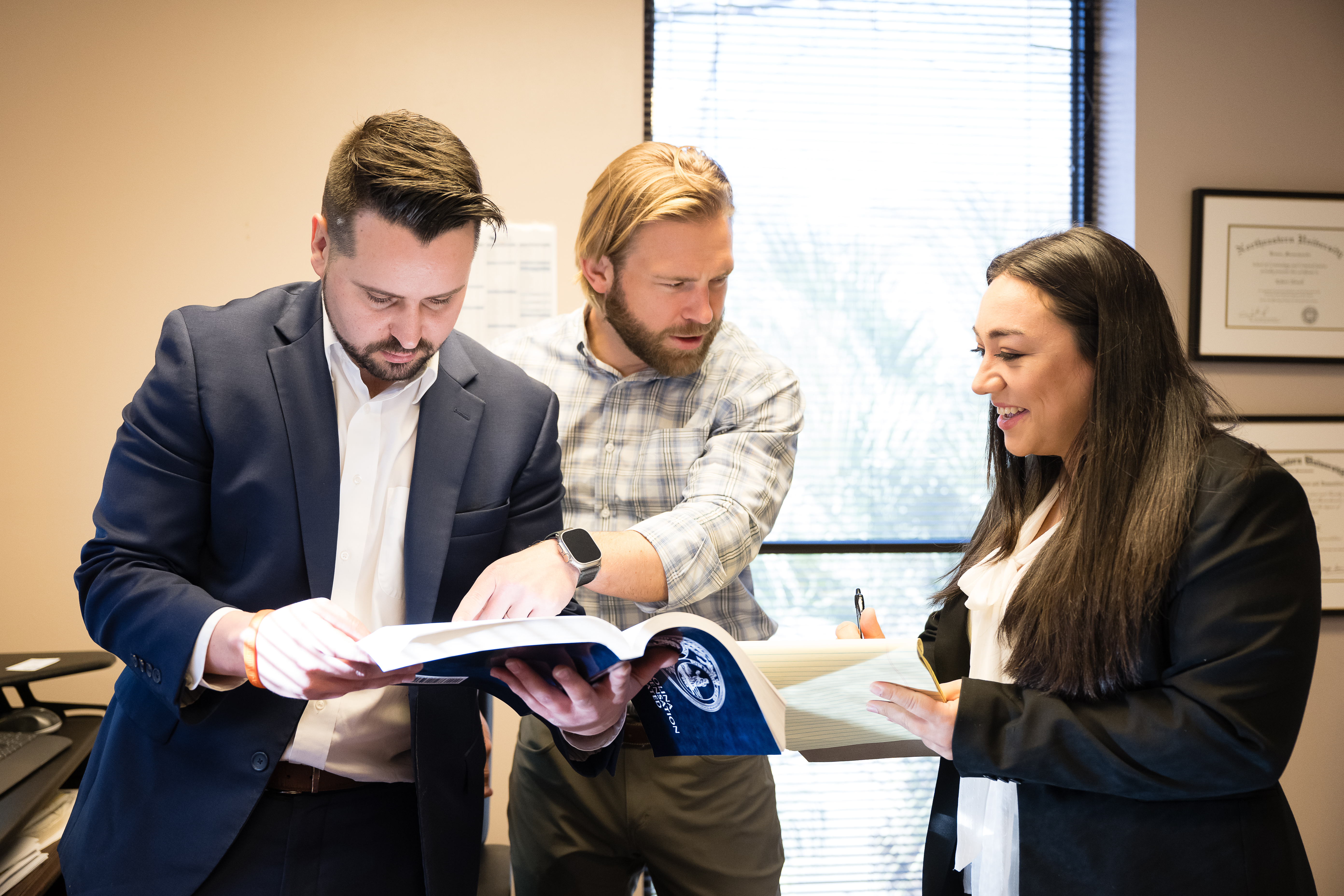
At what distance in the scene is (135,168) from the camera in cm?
254

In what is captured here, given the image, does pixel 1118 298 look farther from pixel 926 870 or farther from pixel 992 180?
pixel 992 180

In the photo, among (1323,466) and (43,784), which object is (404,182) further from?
(1323,466)

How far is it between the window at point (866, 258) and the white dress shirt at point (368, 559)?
1.72m

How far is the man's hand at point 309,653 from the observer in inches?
37.6

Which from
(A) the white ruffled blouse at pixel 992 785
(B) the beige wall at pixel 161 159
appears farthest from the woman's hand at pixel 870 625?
(B) the beige wall at pixel 161 159

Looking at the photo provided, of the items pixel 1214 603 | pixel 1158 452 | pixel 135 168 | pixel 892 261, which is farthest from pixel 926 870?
pixel 135 168

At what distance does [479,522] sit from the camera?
52.9 inches

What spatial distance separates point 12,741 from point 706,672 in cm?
184

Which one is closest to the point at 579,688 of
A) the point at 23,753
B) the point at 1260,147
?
the point at 23,753

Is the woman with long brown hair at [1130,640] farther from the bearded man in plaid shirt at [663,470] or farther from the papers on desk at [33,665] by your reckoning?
the papers on desk at [33,665]

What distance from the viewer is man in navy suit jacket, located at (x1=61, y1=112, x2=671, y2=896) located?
3.76 feet

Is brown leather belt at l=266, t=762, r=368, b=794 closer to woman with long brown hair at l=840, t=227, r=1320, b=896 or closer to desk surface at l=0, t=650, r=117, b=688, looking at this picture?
woman with long brown hair at l=840, t=227, r=1320, b=896

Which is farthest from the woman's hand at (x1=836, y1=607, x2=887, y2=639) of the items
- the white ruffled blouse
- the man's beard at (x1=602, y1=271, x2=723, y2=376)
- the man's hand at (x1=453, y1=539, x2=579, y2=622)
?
the man's beard at (x1=602, y1=271, x2=723, y2=376)

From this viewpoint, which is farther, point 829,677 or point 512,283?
point 512,283
